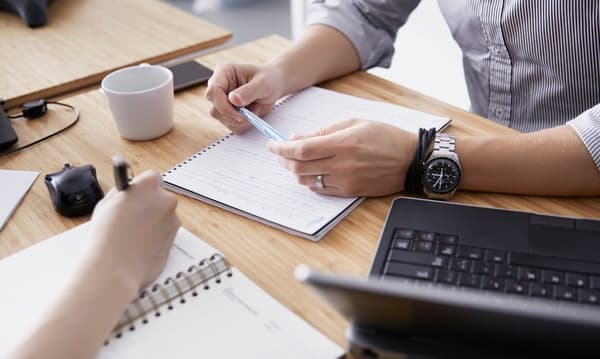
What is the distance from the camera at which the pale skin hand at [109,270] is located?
517 mm

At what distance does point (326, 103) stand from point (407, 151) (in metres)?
0.25

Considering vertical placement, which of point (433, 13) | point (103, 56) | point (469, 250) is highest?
point (469, 250)

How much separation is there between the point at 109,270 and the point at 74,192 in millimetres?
208

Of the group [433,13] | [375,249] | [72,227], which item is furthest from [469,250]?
[433,13]

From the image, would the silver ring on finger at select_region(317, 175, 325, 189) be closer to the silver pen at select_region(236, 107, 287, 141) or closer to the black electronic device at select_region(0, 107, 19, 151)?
the silver pen at select_region(236, 107, 287, 141)

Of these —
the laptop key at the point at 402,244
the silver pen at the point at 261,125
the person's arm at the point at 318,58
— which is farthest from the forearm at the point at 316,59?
the laptop key at the point at 402,244

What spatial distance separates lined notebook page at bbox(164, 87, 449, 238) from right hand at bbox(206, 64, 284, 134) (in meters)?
0.02

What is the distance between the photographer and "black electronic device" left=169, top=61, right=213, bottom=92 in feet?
3.55

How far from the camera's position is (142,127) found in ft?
2.97

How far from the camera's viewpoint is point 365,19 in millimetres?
1155

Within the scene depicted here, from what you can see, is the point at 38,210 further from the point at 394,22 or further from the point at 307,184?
the point at 394,22

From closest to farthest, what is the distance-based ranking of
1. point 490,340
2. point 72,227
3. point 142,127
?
1. point 490,340
2. point 72,227
3. point 142,127

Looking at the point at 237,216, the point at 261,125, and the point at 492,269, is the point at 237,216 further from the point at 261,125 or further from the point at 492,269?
the point at 492,269

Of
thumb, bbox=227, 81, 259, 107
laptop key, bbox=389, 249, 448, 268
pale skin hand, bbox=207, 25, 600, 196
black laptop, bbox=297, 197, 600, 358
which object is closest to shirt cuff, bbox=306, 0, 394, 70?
thumb, bbox=227, 81, 259, 107
